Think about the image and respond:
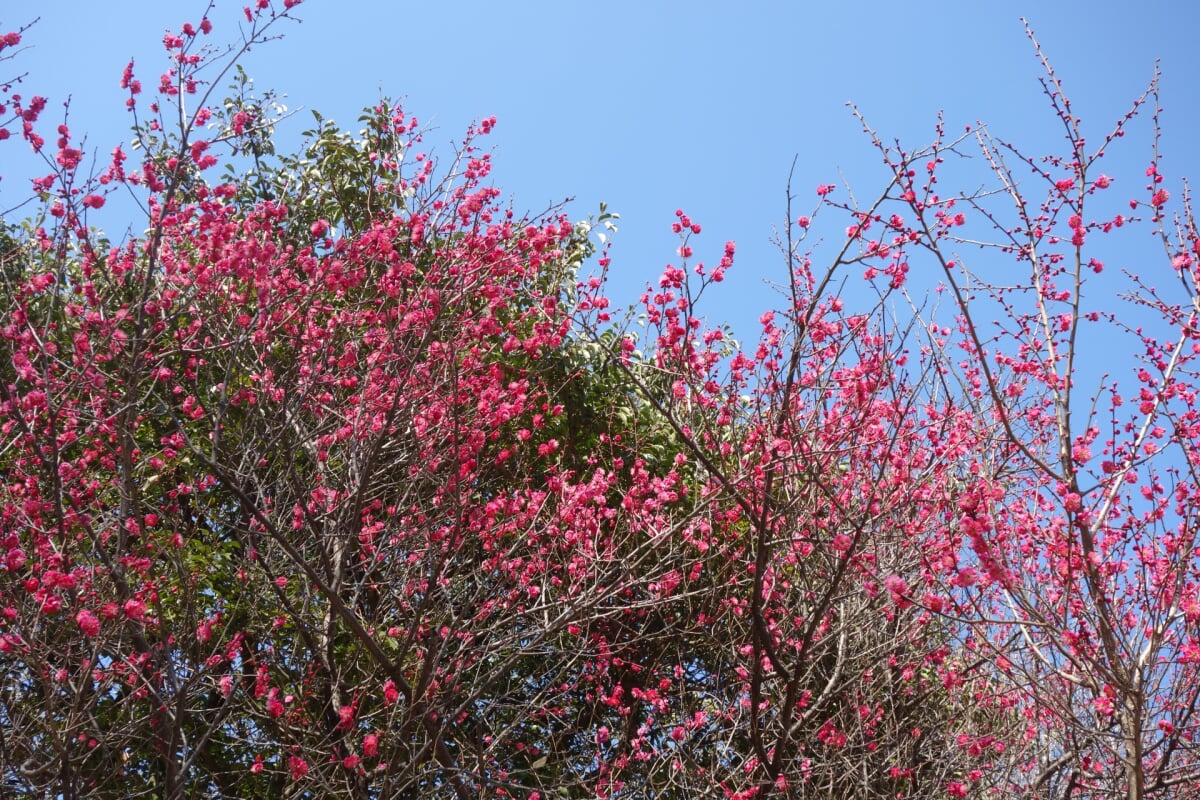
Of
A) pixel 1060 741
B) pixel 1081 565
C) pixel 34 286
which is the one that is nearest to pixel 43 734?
pixel 34 286

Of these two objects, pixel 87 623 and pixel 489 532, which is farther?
pixel 489 532

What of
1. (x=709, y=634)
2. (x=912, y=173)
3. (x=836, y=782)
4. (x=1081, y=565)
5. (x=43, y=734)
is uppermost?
(x=912, y=173)

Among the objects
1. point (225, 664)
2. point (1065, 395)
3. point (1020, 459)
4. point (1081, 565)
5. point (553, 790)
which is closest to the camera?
point (1081, 565)

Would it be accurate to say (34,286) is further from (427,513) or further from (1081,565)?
(1081,565)

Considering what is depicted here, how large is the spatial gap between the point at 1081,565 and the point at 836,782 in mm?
2983

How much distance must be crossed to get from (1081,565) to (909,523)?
220cm

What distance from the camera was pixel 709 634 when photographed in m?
7.16

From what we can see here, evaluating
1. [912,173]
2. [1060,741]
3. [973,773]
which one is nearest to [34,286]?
[912,173]

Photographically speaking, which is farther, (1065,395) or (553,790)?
(553,790)

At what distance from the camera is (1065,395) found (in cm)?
418

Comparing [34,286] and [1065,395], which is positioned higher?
[34,286]

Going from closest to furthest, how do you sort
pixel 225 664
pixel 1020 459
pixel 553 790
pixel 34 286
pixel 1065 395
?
pixel 1065 395 → pixel 34 286 → pixel 553 790 → pixel 225 664 → pixel 1020 459

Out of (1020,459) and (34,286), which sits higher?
(1020,459)

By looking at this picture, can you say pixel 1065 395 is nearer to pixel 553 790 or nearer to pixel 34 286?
pixel 553 790
